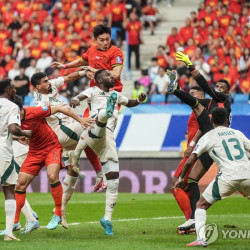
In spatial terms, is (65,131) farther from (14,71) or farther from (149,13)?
(149,13)

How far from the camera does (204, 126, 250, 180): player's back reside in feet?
33.0

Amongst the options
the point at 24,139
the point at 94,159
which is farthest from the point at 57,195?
the point at 94,159

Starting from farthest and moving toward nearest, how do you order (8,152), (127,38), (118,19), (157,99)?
(118,19)
(127,38)
(157,99)
(8,152)

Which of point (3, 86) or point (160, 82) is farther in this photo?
point (160, 82)

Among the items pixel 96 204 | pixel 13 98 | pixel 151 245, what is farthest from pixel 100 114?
pixel 96 204

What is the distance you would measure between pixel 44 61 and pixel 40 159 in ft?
50.1

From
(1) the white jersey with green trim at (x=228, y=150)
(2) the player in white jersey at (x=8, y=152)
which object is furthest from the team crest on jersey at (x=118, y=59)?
(1) the white jersey with green trim at (x=228, y=150)

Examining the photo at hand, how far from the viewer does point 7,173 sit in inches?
421

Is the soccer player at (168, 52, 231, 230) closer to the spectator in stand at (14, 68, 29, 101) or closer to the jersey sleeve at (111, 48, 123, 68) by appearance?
the jersey sleeve at (111, 48, 123, 68)

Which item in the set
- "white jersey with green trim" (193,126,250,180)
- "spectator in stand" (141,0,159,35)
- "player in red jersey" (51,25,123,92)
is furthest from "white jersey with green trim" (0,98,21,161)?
"spectator in stand" (141,0,159,35)

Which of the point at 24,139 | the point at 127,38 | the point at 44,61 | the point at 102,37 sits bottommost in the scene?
the point at 44,61

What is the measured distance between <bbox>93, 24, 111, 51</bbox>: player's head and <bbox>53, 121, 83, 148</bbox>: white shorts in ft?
4.35

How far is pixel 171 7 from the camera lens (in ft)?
98.5

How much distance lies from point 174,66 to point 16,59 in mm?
6189
